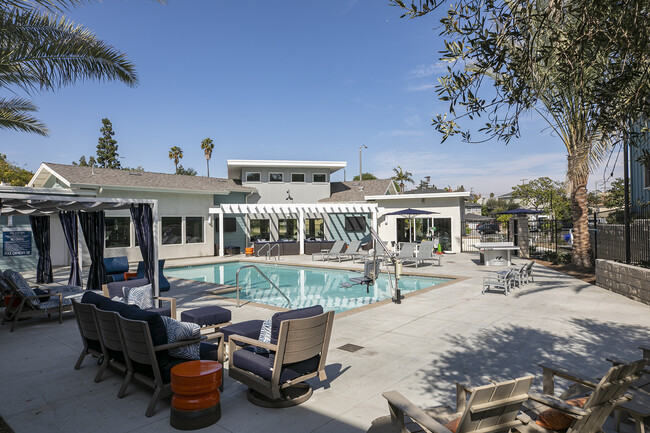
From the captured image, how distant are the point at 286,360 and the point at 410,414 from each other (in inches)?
64.5

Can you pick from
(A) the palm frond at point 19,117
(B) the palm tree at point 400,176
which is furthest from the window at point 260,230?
(B) the palm tree at point 400,176

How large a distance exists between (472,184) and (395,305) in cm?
5340

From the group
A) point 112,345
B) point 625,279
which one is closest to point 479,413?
point 112,345

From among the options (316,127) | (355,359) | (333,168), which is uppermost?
(316,127)

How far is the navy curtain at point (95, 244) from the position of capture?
35.2ft

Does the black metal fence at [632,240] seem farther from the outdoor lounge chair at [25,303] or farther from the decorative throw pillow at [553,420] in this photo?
the outdoor lounge chair at [25,303]

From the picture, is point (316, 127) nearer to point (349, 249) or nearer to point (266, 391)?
point (349, 249)

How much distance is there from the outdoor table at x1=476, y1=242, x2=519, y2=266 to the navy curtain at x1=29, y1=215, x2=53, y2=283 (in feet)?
52.8

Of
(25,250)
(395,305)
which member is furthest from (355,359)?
(25,250)

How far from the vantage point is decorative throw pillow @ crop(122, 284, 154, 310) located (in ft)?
22.8

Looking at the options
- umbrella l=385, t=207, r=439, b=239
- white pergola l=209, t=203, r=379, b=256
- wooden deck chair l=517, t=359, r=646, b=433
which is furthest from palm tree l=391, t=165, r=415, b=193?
wooden deck chair l=517, t=359, r=646, b=433

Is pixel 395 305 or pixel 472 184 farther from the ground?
pixel 472 184

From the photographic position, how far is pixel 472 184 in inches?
2271

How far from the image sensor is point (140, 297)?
7.04 metres
